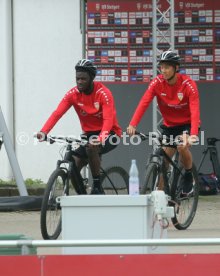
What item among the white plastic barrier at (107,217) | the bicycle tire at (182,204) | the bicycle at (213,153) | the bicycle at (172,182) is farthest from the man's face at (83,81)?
the bicycle at (213,153)

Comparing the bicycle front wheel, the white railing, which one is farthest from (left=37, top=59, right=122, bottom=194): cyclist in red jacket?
the white railing

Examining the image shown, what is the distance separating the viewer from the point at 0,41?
1942 cm

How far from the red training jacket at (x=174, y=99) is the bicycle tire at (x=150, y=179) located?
1.60ft

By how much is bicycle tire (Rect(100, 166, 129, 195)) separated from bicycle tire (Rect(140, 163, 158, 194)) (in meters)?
0.67

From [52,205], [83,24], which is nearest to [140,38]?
[83,24]

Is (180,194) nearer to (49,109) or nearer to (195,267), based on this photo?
(195,267)

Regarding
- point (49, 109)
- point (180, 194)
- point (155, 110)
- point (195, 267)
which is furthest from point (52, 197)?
point (49, 109)

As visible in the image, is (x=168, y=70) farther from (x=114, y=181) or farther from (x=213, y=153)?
(x=213, y=153)

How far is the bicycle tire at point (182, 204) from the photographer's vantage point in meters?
11.8

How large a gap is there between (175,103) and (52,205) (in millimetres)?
1775

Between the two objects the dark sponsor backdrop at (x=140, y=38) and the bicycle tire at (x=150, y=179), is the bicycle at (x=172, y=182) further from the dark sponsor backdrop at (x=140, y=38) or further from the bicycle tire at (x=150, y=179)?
the dark sponsor backdrop at (x=140, y=38)

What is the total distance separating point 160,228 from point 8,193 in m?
7.96

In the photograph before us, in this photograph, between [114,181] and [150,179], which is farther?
[114,181]

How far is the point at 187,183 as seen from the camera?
12.1 meters
